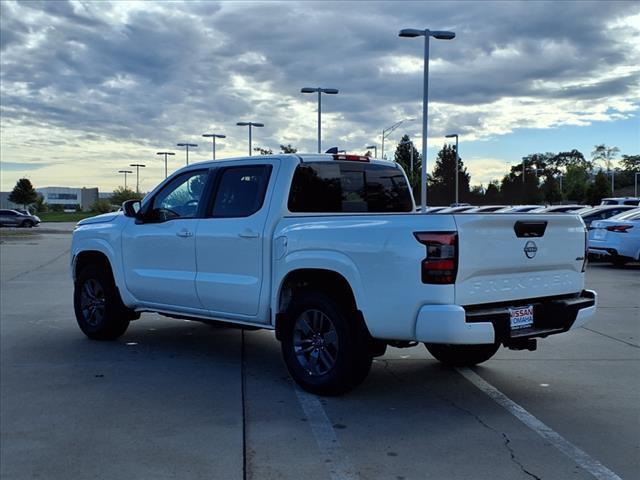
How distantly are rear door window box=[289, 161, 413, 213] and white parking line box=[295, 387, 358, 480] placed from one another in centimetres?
168

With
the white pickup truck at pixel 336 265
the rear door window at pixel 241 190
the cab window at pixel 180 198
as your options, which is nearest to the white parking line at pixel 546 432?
the white pickup truck at pixel 336 265

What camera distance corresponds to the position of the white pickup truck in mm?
4863

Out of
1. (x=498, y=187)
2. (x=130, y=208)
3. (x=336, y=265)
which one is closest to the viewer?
(x=336, y=265)

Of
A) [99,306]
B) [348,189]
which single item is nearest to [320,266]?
[348,189]

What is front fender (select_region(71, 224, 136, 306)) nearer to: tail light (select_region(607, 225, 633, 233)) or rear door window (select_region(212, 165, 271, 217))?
Answer: rear door window (select_region(212, 165, 271, 217))

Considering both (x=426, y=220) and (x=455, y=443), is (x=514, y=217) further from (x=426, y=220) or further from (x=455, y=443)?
(x=455, y=443)

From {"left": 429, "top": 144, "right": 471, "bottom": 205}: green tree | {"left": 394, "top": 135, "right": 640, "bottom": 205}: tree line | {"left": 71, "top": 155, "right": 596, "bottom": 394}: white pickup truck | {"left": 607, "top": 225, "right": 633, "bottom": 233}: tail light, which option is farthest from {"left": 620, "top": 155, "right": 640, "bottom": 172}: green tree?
{"left": 71, "top": 155, "right": 596, "bottom": 394}: white pickup truck

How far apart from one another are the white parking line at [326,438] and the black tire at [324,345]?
0.52 feet

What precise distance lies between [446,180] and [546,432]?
8576cm

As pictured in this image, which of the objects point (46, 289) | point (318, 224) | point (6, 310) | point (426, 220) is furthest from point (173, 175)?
point (46, 289)

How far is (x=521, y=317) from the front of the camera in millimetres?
5184

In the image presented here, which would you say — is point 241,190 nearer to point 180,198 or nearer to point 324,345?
point 180,198

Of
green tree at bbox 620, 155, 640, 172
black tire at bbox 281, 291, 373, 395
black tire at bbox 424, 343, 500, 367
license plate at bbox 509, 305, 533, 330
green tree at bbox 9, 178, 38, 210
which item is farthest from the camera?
green tree at bbox 620, 155, 640, 172

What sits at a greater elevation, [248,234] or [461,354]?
[248,234]
